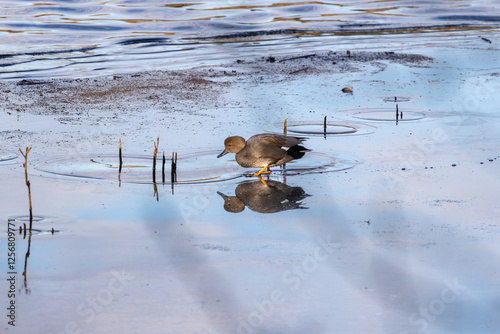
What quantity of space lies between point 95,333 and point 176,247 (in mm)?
1453

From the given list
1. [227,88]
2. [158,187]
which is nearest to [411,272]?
[158,187]

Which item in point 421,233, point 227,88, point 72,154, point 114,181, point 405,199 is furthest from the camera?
point 227,88

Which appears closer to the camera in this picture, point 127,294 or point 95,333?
point 95,333

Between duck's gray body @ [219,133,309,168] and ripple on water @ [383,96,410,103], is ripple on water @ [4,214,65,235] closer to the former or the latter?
duck's gray body @ [219,133,309,168]

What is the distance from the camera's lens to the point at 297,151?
312 inches

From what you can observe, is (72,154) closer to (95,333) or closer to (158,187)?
(158,187)

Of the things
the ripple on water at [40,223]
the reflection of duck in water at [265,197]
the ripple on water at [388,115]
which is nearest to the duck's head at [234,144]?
the reflection of duck in water at [265,197]

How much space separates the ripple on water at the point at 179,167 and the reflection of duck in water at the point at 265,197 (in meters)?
0.44

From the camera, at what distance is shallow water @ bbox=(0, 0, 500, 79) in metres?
16.3

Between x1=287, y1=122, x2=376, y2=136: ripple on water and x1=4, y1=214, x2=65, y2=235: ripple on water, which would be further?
x1=287, y1=122, x2=376, y2=136: ripple on water

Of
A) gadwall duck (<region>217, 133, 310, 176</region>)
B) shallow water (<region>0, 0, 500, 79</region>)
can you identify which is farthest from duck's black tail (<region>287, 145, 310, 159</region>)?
shallow water (<region>0, 0, 500, 79</region>)

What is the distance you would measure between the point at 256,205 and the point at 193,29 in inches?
606

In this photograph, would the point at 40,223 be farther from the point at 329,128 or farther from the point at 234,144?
the point at 329,128

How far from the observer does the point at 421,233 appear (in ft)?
19.8
